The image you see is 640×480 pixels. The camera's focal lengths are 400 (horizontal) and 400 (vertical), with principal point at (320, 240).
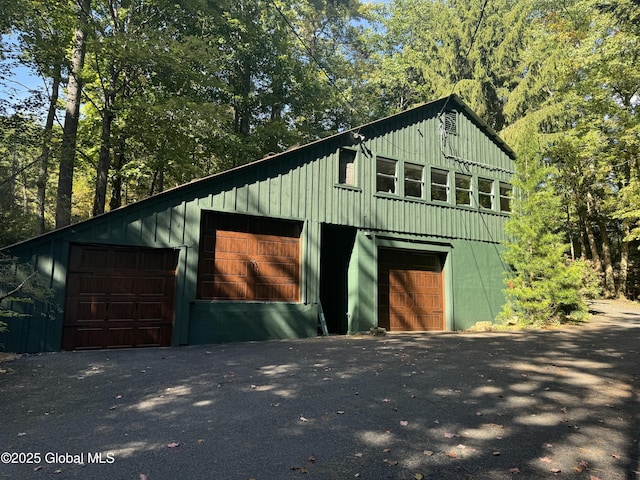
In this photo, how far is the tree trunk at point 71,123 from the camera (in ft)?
41.6

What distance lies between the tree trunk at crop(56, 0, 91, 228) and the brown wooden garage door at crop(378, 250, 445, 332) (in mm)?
10515

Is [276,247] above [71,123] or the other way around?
the other way around

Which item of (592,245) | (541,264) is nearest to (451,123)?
(541,264)

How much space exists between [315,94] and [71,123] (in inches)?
506

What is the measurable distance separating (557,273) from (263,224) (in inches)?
359

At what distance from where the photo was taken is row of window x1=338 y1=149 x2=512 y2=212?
43.3 ft

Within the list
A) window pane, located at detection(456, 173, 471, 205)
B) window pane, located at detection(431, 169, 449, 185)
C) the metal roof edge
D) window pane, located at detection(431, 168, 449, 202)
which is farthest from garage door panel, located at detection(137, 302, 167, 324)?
window pane, located at detection(456, 173, 471, 205)

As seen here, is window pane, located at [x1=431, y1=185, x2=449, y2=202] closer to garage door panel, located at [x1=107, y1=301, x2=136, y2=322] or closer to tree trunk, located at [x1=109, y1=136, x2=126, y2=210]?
garage door panel, located at [x1=107, y1=301, x2=136, y2=322]

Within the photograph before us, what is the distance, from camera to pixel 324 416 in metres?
4.35

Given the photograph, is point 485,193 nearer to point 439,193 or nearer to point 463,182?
point 463,182

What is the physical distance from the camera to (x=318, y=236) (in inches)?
473

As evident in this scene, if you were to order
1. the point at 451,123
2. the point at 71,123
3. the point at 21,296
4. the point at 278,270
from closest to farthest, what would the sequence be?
1. the point at 21,296
2. the point at 278,270
3. the point at 71,123
4. the point at 451,123

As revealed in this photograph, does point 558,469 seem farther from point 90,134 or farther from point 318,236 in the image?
point 90,134

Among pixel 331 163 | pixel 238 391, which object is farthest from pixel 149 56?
pixel 238 391
